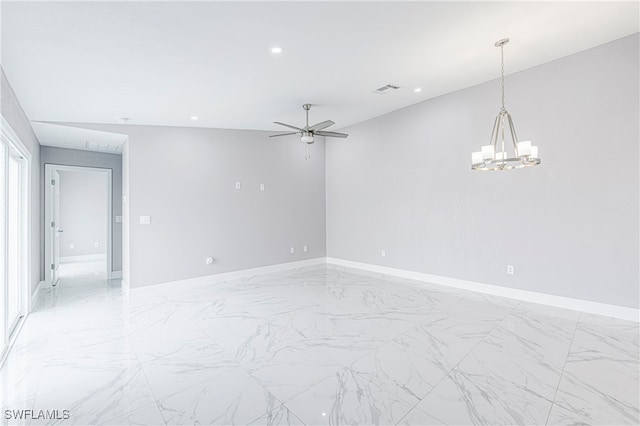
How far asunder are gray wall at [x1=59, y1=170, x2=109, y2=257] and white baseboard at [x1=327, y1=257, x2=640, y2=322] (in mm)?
7728

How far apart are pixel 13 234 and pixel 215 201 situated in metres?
2.74

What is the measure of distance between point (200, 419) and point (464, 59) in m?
4.34

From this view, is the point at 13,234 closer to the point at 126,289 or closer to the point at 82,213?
the point at 126,289

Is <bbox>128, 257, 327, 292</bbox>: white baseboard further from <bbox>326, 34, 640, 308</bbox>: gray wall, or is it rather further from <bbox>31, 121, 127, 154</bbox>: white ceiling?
<bbox>31, 121, 127, 154</bbox>: white ceiling

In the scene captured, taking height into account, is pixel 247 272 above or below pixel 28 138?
below

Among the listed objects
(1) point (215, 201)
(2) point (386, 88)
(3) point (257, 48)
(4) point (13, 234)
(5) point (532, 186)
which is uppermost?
(2) point (386, 88)

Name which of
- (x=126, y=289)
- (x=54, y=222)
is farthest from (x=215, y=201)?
(x=54, y=222)

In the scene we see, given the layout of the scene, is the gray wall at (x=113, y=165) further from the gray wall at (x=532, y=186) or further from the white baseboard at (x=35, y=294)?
the gray wall at (x=532, y=186)

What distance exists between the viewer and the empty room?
2404 millimetres

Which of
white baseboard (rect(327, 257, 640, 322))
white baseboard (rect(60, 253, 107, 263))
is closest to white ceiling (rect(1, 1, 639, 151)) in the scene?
white baseboard (rect(327, 257, 640, 322))

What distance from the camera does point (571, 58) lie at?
3982mm

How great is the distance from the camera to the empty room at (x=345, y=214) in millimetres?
2404

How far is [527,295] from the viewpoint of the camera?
14.5 feet

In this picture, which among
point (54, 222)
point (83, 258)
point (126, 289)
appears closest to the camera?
point (126, 289)
